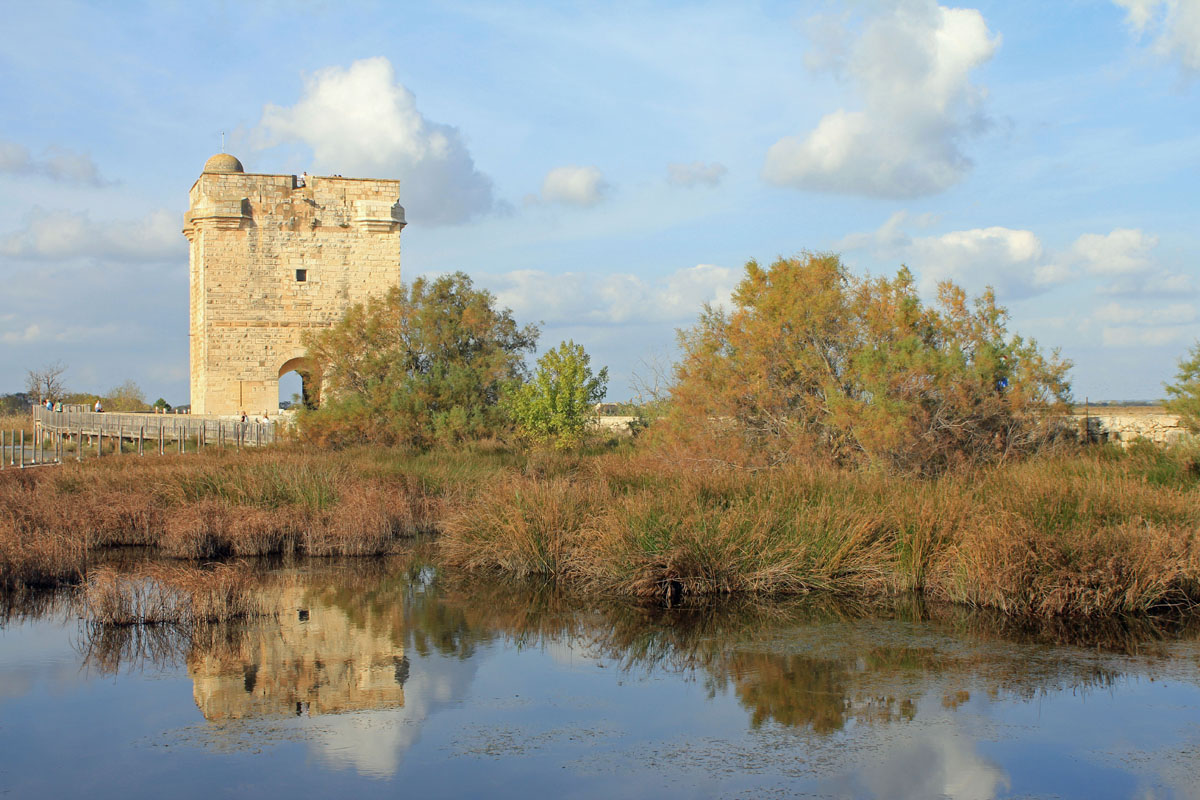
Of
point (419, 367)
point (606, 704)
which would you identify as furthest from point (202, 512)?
point (419, 367)

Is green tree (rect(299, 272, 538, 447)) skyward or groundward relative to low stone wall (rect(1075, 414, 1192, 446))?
skyward

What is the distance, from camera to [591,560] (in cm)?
1127

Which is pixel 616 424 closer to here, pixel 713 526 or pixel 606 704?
pixel 713 526

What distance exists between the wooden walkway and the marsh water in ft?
50.4

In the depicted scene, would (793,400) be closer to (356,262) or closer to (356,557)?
(356,557)

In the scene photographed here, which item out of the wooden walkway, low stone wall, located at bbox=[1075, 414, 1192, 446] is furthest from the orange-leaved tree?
the wooden walkway

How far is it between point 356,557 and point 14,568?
13.4 ft

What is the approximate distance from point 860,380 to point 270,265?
21.4m

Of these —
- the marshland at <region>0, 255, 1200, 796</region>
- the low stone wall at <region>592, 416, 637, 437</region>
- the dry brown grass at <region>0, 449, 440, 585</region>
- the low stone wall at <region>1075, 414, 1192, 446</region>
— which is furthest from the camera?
the low stone wall at <region>592, 416, 637, 437</region>

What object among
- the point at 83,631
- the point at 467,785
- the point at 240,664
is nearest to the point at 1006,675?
the point at 467,785

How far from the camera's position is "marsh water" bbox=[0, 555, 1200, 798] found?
5902 mm

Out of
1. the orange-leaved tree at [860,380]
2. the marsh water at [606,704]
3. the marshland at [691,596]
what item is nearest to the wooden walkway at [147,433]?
the marshland at [691,596]

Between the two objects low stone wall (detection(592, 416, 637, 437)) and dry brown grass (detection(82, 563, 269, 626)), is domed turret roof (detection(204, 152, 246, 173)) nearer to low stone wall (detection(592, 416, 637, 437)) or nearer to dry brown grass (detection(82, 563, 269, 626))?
low stone wall (detection(592, 416, 637, 437))

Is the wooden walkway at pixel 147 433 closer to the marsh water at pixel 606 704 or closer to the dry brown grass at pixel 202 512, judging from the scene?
the dry brown grass at pixel 202 512
